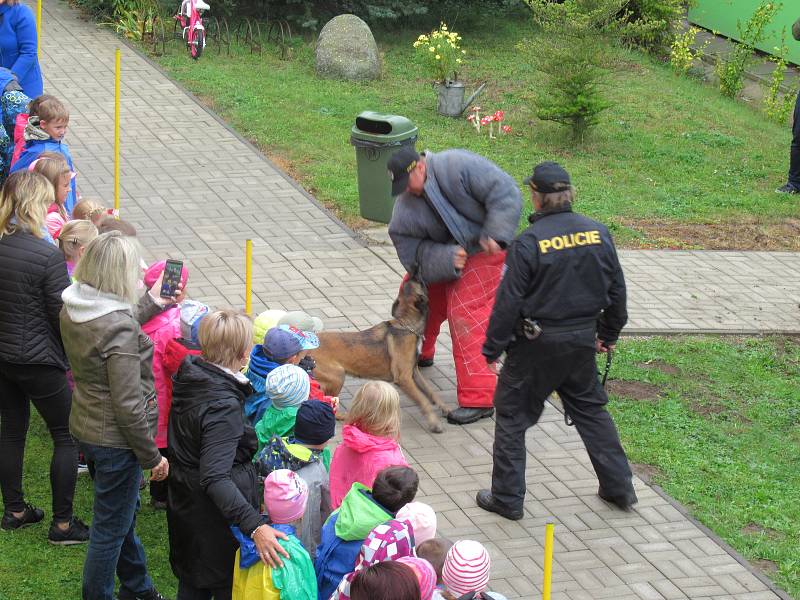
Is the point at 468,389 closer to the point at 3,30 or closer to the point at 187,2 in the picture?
the point at 3,30

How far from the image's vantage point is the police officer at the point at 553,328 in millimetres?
6129

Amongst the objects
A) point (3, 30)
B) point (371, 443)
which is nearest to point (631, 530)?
point (371, 443)

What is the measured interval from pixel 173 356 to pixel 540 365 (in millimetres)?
2068

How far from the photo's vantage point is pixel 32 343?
18.2 feet

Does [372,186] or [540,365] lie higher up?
[540,365]

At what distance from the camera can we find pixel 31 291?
18.1ft

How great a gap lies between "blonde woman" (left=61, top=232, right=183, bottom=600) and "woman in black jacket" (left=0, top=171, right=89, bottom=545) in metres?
0.74

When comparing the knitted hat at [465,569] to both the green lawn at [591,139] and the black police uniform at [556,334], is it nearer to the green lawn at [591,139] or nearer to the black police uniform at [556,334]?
the black police uniform at [556,334]

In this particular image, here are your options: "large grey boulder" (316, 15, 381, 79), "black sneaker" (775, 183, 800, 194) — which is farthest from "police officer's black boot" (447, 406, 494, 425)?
"large grey boulder" (316, 15, 381, 79)

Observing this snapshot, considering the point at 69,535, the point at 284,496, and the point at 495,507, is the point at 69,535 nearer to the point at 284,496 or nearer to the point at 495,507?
the point at 284,496

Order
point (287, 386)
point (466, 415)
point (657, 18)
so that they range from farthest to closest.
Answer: point (657, 18), point (466, 415), point (287, 386)

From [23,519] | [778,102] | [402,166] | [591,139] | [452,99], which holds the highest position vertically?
[402,166]

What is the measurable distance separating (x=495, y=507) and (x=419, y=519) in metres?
2.15

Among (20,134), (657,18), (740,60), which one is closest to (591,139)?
(740,60)
